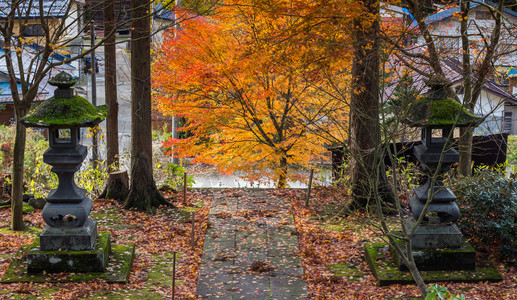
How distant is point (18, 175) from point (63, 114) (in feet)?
8.78

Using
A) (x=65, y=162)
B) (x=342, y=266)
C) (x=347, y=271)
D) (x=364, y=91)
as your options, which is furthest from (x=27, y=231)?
(x=364, y=91)

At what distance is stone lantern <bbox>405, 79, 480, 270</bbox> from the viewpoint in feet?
28.5

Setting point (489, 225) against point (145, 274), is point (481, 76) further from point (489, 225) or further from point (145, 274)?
point (145, 274)

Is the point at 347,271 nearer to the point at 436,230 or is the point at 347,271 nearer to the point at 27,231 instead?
the point at 436,230

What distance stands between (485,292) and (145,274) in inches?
217

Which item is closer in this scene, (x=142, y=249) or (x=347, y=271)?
(x=347, y=271)

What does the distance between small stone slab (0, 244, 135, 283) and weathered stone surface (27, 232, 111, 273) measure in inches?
3.8

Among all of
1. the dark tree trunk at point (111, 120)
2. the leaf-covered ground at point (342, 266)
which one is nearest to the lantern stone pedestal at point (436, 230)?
the leaf-covered ground at point (342, 266)

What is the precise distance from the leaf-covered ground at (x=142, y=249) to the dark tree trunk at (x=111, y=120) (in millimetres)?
359

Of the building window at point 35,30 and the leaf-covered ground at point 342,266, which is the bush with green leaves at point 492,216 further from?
the building window at point 35,30

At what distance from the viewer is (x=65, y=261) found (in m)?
8.65

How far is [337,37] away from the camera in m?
11.6

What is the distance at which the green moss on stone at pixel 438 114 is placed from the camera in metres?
8.62

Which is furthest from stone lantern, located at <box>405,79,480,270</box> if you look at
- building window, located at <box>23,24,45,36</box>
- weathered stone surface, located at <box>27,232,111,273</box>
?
building window, located at <box>23,24,45,36</box>
